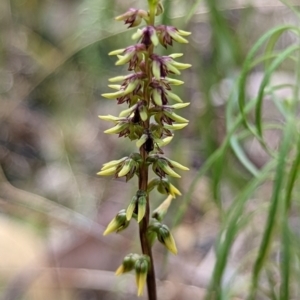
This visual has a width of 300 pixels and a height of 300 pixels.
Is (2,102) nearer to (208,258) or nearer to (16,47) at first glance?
(16,47)

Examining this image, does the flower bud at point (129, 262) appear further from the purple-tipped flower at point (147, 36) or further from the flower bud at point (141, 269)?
the purple-tipped flower at point (147, 36)

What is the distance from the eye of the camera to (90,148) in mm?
1685

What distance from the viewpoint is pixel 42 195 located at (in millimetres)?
1480

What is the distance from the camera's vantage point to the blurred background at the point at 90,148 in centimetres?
107

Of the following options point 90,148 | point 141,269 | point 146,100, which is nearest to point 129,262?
point 141,269

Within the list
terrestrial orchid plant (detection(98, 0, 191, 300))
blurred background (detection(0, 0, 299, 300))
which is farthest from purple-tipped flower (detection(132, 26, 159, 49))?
blurred background (detection(0, 0, 299, 300))

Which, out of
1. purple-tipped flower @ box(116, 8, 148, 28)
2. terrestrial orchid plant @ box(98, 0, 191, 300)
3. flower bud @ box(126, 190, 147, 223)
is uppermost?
purple-tipped flower @ box(116, 8, 148, 28)

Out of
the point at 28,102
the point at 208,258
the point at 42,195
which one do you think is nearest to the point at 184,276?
the point at 208,258

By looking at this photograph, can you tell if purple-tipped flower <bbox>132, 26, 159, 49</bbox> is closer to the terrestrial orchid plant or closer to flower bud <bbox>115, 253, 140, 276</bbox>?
the terrestrial orchid plant

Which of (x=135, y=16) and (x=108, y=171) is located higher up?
(x=135, y=16)

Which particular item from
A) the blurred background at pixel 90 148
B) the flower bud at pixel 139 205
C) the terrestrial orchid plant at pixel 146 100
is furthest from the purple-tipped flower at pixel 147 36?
the blurred background at pixel 90 148

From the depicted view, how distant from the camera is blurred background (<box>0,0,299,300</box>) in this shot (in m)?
1.07

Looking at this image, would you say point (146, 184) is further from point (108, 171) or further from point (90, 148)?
point (90, 148)

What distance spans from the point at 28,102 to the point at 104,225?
63 centimetres
